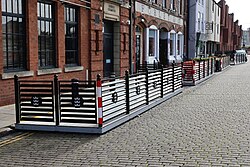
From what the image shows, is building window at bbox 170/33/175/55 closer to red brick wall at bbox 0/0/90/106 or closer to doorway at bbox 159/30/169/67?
doorway at bbox 159/30/169/67

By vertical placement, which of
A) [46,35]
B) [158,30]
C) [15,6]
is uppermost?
[158,30]

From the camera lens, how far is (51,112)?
336 inches

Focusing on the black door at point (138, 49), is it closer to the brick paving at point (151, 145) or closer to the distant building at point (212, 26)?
the brick paving at point (151, 145)

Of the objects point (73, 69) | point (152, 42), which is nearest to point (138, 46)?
point (152, 42)

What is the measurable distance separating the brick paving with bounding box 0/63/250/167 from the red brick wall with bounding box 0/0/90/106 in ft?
11.9

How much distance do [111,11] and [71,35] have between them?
4471 millimetres

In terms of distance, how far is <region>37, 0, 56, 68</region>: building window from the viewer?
13203mm

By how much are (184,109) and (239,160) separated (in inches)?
222

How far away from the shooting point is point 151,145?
7.17 m

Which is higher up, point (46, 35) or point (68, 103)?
point (46, 35)

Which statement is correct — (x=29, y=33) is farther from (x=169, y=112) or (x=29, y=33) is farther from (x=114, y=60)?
(x=114, y=60)

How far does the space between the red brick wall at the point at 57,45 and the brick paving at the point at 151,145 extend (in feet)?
11.9

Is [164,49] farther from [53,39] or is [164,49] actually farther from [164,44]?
[53,39]

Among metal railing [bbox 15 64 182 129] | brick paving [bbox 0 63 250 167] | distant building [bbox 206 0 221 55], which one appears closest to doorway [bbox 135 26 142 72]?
brick paving [bbox 0 63 250 167]
